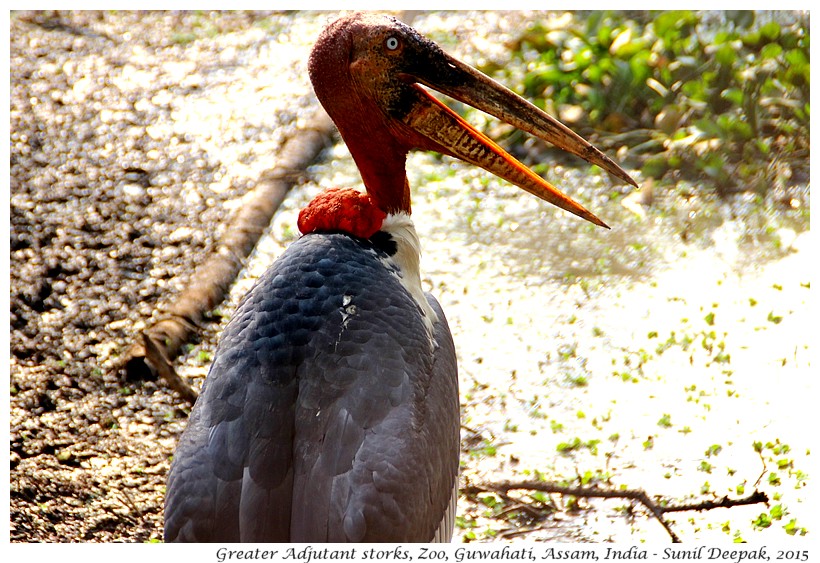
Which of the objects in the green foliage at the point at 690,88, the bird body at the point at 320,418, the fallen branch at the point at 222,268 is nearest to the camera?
the bird body at the point at 320,418

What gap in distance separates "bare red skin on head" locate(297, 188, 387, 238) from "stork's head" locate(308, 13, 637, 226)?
11 centimetres

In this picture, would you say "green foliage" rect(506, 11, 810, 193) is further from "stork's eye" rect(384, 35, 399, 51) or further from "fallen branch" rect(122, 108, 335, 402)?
"stork's eye" rect(384, 35, 399, 51)

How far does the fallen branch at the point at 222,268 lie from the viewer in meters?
4.41

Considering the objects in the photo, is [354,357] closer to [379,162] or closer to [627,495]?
[379,162]

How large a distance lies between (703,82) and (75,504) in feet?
13.8

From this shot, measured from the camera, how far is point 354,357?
2.86 meters

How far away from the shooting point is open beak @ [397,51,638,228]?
328 cm

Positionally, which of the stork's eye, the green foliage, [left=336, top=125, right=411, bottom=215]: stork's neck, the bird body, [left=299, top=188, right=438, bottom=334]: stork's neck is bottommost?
the bird body

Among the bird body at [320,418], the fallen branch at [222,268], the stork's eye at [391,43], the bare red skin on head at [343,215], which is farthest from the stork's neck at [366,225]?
the fallen branch at [222,268]

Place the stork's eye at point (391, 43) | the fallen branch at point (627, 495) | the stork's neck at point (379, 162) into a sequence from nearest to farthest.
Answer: the stork's eye at point (391, 43), the stork's neck at point (379, 162), the fallen branch at point (627, 495)

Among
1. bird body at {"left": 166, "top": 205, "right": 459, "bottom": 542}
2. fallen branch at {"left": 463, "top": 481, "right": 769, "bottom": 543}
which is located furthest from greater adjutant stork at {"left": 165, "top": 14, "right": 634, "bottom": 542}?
fallen branch at {"left": 463, "top": 481, "right": 769, "bottom": 543}

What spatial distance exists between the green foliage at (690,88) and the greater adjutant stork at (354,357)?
2466 millimetres

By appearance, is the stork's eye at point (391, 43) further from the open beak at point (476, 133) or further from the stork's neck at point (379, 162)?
the stork's neck at point (379, 162)

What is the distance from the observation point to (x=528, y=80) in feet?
19.8
